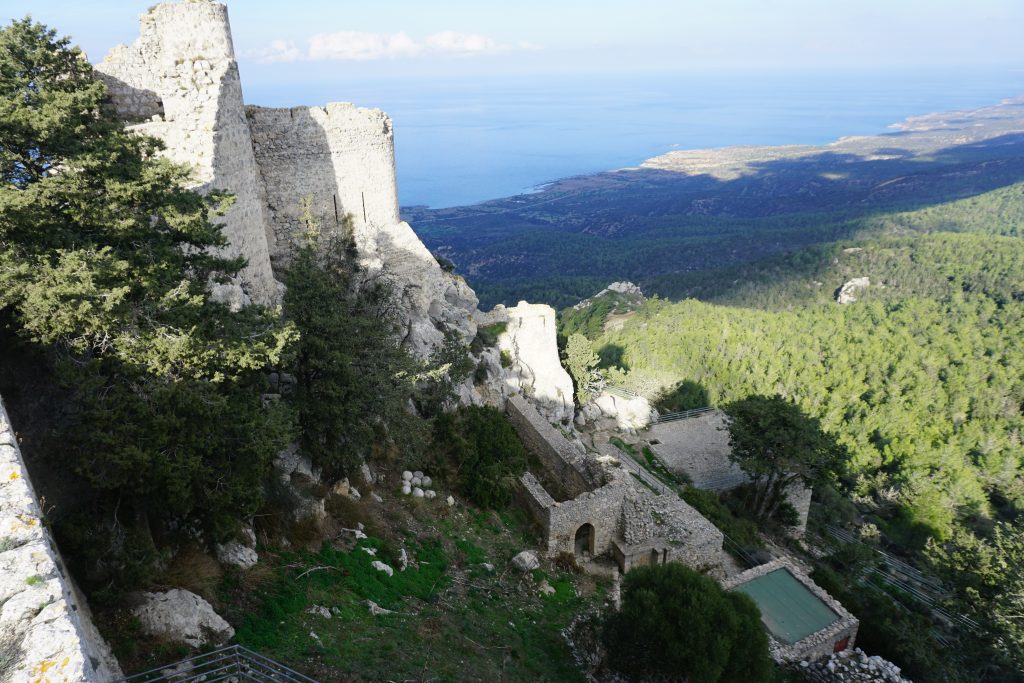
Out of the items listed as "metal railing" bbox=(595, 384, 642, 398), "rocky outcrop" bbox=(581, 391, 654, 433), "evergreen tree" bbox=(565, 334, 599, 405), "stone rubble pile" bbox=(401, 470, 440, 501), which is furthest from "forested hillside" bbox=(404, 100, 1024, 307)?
"stone rubble pile" bbox=(401, 470, 440, 501)

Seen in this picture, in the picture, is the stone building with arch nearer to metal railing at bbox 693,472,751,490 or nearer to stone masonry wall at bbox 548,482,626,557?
stone masonry wall at bbox 548,482,626,557

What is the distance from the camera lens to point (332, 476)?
11156mm

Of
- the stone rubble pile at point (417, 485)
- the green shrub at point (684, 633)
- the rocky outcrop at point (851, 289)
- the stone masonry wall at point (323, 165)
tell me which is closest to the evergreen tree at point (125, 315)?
the stone rubble pile at point (417, 485)

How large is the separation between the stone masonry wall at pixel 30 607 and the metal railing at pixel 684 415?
25922mm

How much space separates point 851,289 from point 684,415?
3583 centimetres

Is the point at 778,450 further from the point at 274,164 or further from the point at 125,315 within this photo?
the point at 125,315

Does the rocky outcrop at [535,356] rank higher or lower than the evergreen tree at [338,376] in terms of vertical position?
lower

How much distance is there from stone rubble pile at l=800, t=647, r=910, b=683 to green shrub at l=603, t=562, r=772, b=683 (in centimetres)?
378

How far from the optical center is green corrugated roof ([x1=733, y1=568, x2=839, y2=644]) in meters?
13.5

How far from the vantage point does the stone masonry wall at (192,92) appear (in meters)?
10.4

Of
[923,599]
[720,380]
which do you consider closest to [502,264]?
[720,380]

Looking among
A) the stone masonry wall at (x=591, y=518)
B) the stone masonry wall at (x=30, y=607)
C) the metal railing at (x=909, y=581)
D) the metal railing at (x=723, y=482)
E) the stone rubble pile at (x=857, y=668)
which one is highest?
the stone masonry wall at (x=30, y=607)

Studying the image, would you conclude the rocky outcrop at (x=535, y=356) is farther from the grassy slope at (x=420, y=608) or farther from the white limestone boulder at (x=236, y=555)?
the white limestone boulder at (x=236, y=555)

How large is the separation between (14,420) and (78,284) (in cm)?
192
